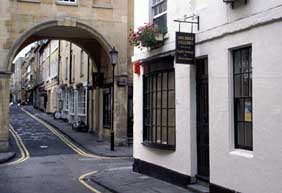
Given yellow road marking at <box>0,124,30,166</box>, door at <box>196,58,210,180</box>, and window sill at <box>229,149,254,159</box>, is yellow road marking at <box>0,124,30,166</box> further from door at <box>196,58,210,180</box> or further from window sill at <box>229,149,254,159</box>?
window sill at <box>229,149,254,159</box>

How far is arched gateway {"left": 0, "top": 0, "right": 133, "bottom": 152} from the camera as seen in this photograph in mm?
21734

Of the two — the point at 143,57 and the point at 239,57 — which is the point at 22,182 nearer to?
the point at 143,57

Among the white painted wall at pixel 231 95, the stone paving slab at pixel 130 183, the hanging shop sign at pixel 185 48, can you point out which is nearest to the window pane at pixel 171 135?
the white painted wall at pixel 231 95

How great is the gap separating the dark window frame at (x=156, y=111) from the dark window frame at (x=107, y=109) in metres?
13.4

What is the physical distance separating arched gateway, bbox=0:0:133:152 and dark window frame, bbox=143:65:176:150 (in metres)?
10.7

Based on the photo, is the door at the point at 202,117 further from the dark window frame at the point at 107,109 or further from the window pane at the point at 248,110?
the dark window frame at the point at 107,109

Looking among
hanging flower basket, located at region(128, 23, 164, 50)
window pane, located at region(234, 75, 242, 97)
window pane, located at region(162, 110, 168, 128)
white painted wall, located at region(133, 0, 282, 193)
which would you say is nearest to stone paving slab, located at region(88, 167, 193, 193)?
white painted wall, located at region(133, 0, 282, 193)

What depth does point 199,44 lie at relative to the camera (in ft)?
31.3

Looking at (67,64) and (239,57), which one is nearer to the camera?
(239,57)

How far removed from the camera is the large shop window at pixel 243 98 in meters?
8.00

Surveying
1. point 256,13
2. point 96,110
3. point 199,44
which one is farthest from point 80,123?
point 256,13

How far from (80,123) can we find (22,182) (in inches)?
716

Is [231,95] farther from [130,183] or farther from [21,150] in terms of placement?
[21,150]

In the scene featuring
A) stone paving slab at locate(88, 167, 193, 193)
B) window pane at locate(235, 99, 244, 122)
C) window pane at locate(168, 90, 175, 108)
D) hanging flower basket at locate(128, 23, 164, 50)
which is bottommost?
stone paving slab at locate(88, 167, 193, 193)
